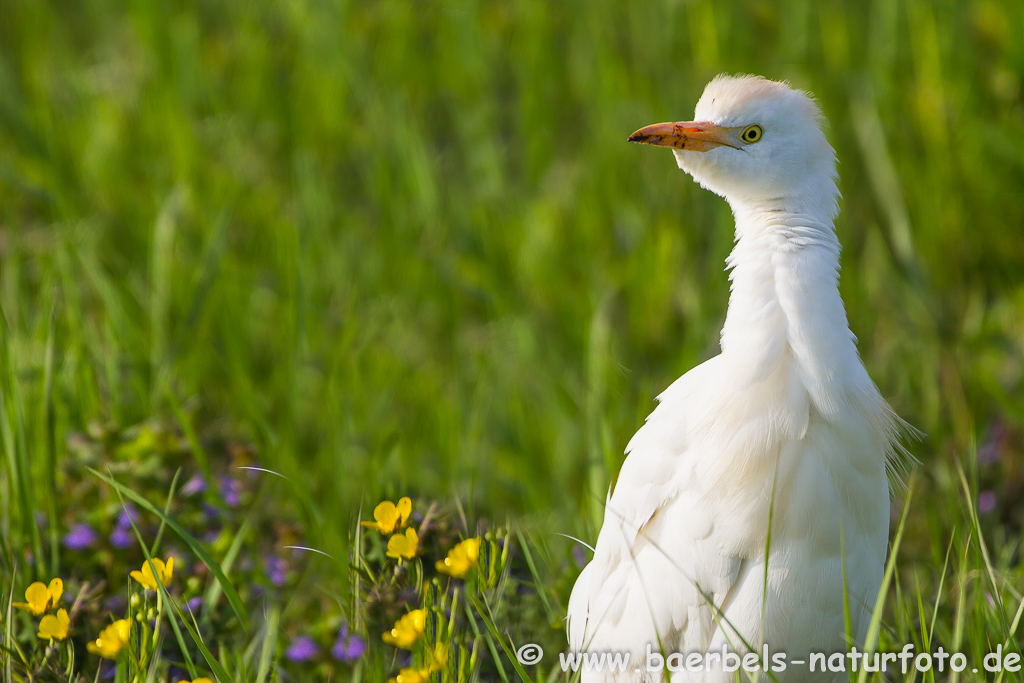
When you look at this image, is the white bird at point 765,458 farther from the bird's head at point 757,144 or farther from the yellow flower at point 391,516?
the yellow flower at point 391,516

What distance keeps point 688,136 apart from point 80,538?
1790 mm

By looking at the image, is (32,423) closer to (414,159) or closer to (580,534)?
(580,534)

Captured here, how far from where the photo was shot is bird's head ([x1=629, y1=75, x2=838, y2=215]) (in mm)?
1806

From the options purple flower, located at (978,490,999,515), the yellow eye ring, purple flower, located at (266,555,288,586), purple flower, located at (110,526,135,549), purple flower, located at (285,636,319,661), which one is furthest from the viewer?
purple flower, located at (978,490,999,515)

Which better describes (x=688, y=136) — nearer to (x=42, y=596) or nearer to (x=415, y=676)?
(x=415, y=676)

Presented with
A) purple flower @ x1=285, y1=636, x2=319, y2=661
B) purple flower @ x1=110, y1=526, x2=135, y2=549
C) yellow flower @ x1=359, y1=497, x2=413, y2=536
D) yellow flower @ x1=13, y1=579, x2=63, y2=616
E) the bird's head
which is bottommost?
purple flower @ x1=285, y1=636, x2=319, y2=661

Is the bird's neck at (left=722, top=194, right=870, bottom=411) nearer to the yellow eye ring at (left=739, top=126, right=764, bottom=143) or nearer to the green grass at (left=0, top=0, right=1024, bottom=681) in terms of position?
the yellow eye ring at (left=739, top=126, right=764, bottom=143)

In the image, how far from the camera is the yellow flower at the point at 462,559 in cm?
176

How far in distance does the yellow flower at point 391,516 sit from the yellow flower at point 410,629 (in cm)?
19

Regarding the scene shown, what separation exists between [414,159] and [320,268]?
0.70m

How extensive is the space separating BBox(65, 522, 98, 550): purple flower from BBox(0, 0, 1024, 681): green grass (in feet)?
0.20

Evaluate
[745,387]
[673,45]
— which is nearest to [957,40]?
[673,45]

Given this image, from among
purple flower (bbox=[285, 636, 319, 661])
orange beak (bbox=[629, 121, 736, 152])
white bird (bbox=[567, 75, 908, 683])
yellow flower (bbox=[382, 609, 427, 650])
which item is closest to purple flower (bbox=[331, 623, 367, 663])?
purple flower (bbox=[285, 636, 319, 661])

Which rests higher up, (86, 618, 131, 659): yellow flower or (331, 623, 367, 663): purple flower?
(86, 618, 131, 659): yellow flower
